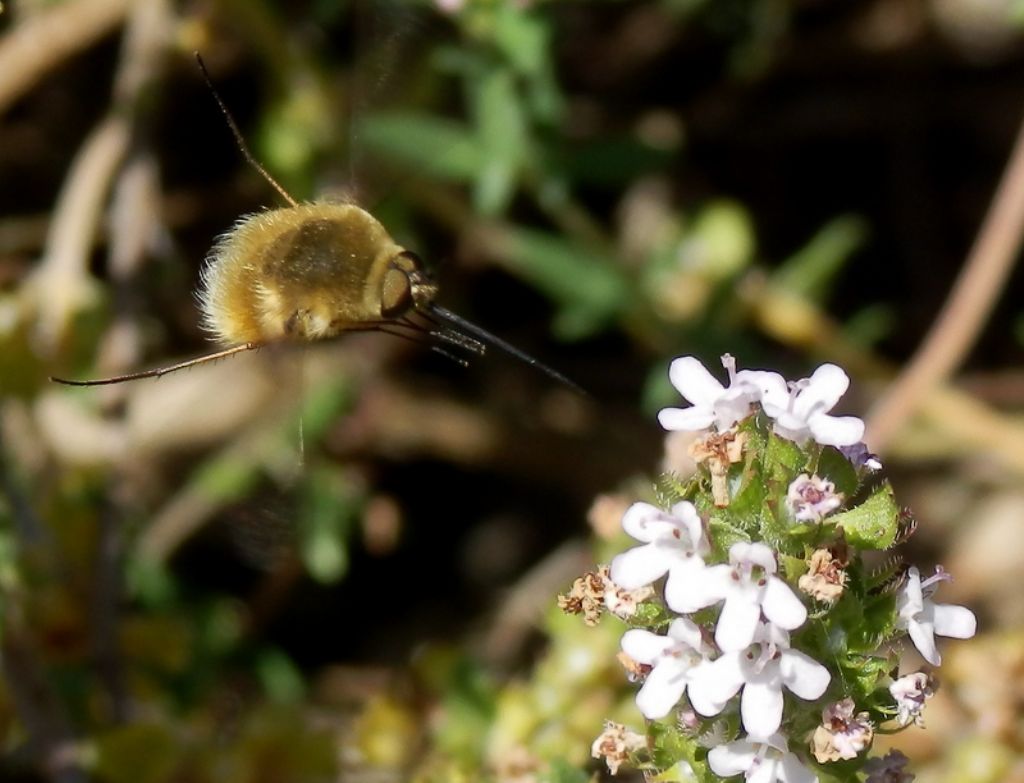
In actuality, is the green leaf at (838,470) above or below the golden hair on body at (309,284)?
above

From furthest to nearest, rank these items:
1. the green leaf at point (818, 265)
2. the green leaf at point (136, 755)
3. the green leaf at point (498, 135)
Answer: the green leaf at point (818, 265) < the green leaf at point (498, 135) < the green leaf at point (136, 755)

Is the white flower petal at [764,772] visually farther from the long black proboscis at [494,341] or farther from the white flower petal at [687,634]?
the long black proboscis at [494,341]

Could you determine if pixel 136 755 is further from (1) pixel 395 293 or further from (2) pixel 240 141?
(2) pixel 240 141

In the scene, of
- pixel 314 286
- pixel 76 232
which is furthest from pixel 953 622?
pixel 76 232

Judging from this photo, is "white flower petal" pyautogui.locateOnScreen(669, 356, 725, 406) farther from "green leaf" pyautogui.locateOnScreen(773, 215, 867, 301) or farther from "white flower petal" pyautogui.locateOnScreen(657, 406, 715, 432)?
"green leaf" pyautogui.locateOnScreen(773, 215, 867, 301)

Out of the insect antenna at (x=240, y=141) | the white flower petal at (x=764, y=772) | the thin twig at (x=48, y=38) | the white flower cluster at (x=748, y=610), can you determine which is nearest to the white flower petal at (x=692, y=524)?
the white flower cluster at (x=748, y=610)
